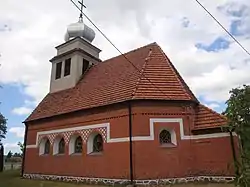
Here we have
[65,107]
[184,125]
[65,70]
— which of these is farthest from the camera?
[65,70]

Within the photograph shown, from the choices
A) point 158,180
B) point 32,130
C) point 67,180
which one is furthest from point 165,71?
point 32,130

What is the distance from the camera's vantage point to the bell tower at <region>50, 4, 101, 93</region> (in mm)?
22484

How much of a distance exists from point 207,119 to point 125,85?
534cm

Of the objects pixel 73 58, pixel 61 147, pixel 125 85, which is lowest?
pixel 61 147

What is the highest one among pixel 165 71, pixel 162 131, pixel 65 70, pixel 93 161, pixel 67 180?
pixel 65 70

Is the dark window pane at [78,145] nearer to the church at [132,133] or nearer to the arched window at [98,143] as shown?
the church at [132,133]

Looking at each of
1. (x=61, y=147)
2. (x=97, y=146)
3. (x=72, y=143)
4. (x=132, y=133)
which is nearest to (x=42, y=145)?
(x=61, y=147)

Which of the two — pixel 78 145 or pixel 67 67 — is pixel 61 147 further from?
pixel 67 67

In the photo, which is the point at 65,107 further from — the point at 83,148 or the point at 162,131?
the point at 162,131

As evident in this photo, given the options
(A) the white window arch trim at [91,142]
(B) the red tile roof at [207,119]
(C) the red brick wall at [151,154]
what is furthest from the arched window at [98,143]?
(B) the red tile roof at [207,119]

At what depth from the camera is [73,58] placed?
2275 cm

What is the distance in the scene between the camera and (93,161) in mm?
16344

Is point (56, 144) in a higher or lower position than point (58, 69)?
lower

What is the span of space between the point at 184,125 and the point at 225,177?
344 centimetres
